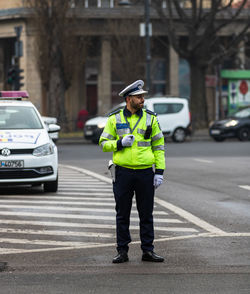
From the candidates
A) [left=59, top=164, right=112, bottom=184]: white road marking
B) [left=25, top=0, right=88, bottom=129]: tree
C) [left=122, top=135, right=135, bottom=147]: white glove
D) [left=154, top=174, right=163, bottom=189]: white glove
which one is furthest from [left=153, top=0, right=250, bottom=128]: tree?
[left=122, top=135, right=135, bottom=147]: white glove

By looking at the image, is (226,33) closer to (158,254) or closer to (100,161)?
(100,161)

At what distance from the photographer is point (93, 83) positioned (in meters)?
50.2

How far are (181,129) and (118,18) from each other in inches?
468

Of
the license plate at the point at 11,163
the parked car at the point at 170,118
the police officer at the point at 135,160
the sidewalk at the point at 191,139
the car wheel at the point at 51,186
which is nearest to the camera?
the police officer at the point at 135,160

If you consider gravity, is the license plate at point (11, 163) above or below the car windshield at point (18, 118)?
below

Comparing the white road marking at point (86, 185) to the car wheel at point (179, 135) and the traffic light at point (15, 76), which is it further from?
the car wheel at point (179, 135)

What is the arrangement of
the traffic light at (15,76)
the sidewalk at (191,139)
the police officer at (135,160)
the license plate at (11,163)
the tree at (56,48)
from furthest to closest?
the tree at (56,48) < the sidewalk at (191,139) < the traffic light at (15,76) < the license plate at (11,163) < the police officer at (135,160)

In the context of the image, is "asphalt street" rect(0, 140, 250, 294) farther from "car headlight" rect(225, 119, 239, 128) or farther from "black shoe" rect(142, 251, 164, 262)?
"car headlight" rect(225, 119, 239, 128)

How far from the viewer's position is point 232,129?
36469 mm

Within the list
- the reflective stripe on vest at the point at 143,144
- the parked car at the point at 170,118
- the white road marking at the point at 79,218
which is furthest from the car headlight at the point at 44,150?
the parked car at the point at 170,118

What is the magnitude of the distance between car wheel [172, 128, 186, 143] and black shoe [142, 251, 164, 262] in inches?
1096

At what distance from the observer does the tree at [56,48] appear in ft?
132

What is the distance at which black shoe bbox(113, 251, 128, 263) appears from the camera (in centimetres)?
824

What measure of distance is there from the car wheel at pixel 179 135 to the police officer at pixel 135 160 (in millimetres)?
27664
